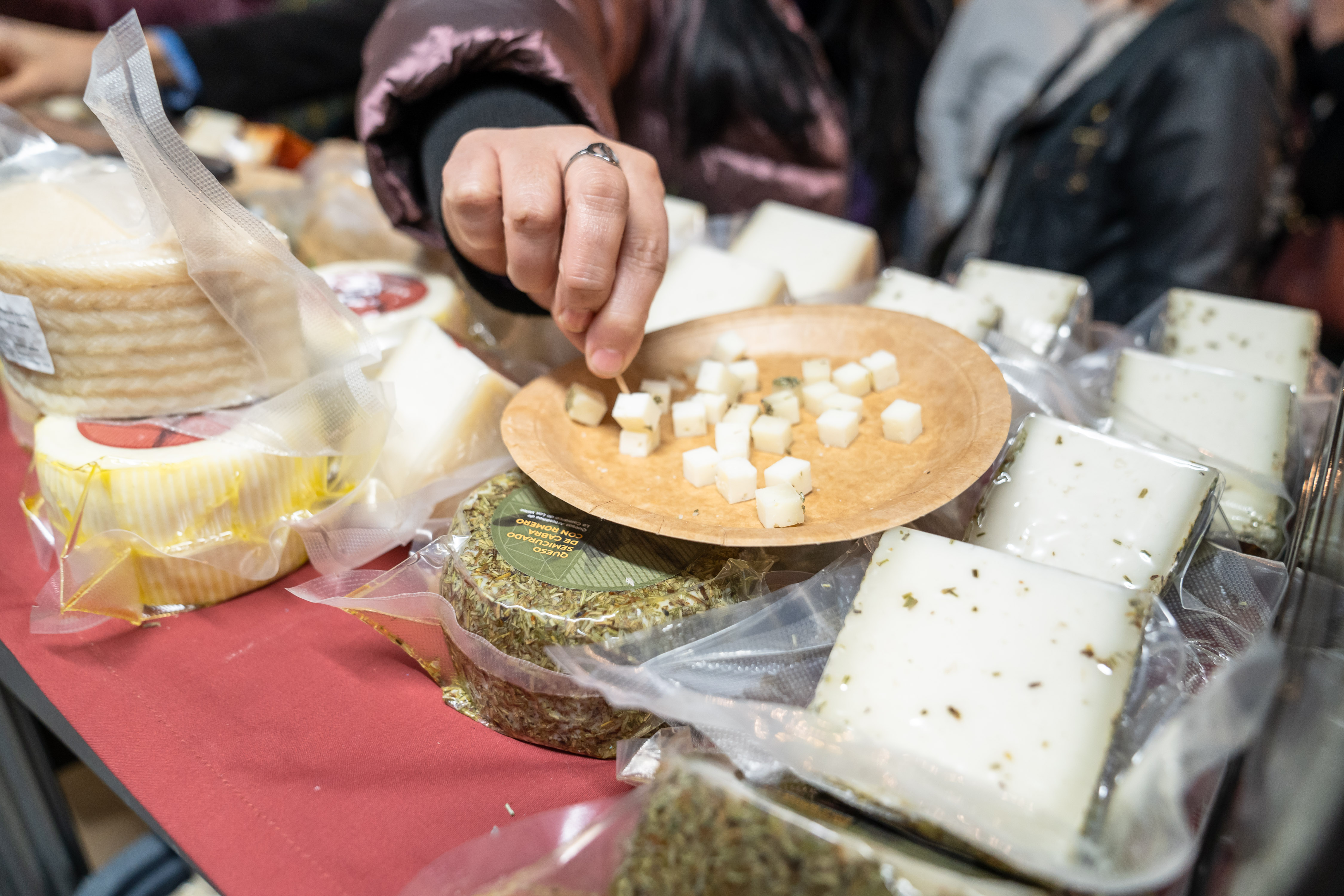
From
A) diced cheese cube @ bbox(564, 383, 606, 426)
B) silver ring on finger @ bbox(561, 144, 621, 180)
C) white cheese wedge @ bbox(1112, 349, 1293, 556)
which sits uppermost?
silver ring on finger @ bbox(561, 144, 621, 180)

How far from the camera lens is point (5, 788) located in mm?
1276

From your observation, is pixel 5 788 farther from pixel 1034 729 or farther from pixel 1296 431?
pixel 1296 431

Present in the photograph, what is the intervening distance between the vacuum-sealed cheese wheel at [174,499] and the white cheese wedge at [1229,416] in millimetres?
1308

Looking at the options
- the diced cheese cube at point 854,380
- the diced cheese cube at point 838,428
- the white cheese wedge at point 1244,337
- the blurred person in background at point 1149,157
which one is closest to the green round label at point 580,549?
the diced cheese cube at point 838,428

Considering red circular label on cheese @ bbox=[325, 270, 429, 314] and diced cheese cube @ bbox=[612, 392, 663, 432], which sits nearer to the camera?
diced cheese cube @ bbox=[612, 392, 663, 432]

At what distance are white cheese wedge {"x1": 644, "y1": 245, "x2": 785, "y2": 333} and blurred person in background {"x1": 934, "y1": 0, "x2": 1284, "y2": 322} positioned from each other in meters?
1.56

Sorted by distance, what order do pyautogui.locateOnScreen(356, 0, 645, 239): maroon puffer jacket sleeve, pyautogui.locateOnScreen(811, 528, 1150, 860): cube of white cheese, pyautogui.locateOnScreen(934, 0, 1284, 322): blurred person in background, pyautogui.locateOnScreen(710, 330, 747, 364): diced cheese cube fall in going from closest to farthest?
pyautogui.locateOnScreen(811, 528, 1150, 860): cube of white cheese, pyautogui.locateOnScreen(710, 330, 747, 364): diced cheese cube, pyautogui.locateOnScreen(356, 0, 645, 239): maroon puffer jacket sleeve, pyautogui.locateOnScreen(934, 0, 1284, 322): blurred person in background

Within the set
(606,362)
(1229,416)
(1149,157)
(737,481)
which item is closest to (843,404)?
(737,481)

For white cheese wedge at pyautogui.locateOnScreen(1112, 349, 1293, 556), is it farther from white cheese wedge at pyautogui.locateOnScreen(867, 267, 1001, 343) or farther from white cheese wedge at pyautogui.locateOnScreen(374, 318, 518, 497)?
white cheese wedge at pyautogui.locateOnScreen(374, 318, 518, 497)

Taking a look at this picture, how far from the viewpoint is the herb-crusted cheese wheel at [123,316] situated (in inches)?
41.5

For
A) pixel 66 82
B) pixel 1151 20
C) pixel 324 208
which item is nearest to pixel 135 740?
pixel 324 208

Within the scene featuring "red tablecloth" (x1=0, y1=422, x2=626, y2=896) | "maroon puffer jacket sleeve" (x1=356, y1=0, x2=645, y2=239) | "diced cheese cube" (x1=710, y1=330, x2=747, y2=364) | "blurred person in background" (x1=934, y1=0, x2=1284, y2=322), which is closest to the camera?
"red tablecloth" (x1=0, y1=422, x2=626, y2=896)

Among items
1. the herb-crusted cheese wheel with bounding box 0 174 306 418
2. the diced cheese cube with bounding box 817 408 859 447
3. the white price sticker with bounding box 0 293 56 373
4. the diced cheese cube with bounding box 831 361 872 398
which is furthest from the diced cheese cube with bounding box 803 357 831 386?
the white price sticker with bounding box 0 293 56 373

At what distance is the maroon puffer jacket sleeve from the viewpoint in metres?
1.42
